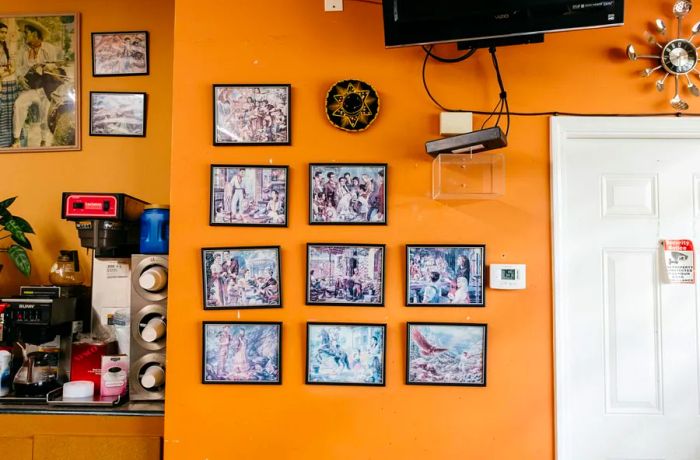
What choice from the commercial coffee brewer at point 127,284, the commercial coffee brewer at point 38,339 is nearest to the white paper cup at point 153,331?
the commercial coffee brewer at point 127,284

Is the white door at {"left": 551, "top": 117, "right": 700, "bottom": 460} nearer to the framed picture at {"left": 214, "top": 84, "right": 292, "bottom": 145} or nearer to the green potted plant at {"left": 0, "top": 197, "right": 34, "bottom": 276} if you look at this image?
the framed picture at {"left": 214, "top": 84, "right": 292, "bottom": 145}

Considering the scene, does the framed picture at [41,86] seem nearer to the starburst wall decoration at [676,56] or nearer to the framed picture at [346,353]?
the framed picture at [346,353]

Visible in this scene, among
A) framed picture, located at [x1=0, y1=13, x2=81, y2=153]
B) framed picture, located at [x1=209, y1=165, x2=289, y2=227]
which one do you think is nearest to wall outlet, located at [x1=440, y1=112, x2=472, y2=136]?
framed picture, located at [x1=209, y1=165, x2=289, y2=227]

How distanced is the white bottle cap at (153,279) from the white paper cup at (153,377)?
0.37 meters

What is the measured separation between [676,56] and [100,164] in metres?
3.05

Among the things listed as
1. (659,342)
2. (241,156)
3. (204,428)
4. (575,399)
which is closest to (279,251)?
(241,156)

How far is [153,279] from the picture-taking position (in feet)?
7.05

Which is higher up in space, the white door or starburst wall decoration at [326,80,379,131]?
starburst wall decoration at [326,80,379,131]

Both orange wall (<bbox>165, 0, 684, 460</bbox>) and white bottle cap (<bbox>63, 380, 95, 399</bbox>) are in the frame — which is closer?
orange wall (<bbox>165, 0, 684, 460</bbox>)

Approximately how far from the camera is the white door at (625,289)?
2041 mm

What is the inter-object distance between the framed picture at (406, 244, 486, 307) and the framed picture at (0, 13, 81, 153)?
7.19ft

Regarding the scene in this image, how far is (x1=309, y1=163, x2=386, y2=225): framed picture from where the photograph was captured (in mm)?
2059

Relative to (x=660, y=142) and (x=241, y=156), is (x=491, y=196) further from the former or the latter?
(x=241, y=156)

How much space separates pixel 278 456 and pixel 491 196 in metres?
1.47
